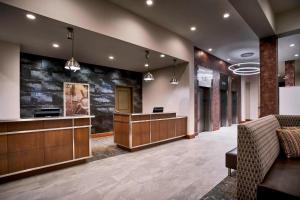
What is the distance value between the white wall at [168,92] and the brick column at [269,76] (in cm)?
269

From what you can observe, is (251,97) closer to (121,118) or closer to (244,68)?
(244,68)

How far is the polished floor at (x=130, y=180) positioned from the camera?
2.68m

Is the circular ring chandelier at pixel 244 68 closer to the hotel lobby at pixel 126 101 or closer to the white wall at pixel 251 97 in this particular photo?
the hotel lobby at pixel 126 101

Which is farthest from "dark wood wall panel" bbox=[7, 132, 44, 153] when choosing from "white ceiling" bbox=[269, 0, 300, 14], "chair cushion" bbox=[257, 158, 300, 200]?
"white ceiling" bbox=[269, 0, 300, 14]

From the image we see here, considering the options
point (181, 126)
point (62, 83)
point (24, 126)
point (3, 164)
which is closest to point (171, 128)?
point (181, 126)

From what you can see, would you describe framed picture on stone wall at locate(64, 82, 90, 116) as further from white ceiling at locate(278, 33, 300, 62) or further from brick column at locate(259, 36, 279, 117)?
white ceiling at locate(278, 33, 300, 62)

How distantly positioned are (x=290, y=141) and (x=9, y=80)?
6.60 metres

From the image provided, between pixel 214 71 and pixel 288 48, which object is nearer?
pixel 288 48

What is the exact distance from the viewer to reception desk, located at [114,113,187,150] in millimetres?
5113

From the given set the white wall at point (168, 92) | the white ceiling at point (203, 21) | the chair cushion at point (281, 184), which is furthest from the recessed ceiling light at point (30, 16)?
the white wall at point (168, 92)

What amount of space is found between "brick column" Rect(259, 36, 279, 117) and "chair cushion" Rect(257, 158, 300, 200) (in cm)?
311

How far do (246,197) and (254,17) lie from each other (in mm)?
3808

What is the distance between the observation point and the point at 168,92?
7.75m

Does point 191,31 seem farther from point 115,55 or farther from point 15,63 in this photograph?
point 15,63
